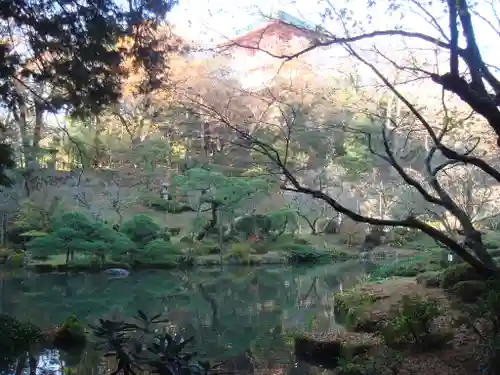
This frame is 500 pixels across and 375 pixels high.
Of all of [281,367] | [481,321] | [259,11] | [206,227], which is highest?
[259,11]

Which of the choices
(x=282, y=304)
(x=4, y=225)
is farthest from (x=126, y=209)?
(x=282, y=304)

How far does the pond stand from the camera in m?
6.06

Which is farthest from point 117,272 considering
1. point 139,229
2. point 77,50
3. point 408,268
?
point 77,50

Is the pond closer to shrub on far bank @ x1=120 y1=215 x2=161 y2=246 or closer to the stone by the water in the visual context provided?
the stone by the water

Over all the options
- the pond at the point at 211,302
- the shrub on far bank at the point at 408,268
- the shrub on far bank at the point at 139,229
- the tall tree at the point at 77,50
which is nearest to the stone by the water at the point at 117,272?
the pond at the point at 211,302

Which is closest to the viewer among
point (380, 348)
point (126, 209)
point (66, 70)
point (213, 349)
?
point (66, 70)

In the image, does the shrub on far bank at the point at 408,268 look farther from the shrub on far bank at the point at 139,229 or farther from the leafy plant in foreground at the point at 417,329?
the shrub on far bank at the point at 139,229

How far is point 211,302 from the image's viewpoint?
31.0 ft

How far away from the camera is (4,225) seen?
14594 millimetres

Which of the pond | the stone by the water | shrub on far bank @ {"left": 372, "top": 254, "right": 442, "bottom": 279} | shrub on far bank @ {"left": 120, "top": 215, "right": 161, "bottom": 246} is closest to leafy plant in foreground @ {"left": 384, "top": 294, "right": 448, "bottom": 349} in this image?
Answer: the pond

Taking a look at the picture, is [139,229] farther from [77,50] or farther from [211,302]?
[77,50]

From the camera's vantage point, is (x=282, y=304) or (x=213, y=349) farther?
(x=282, y=304)

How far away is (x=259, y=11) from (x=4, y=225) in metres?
12.1

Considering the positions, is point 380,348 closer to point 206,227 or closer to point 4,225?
point 206,227
